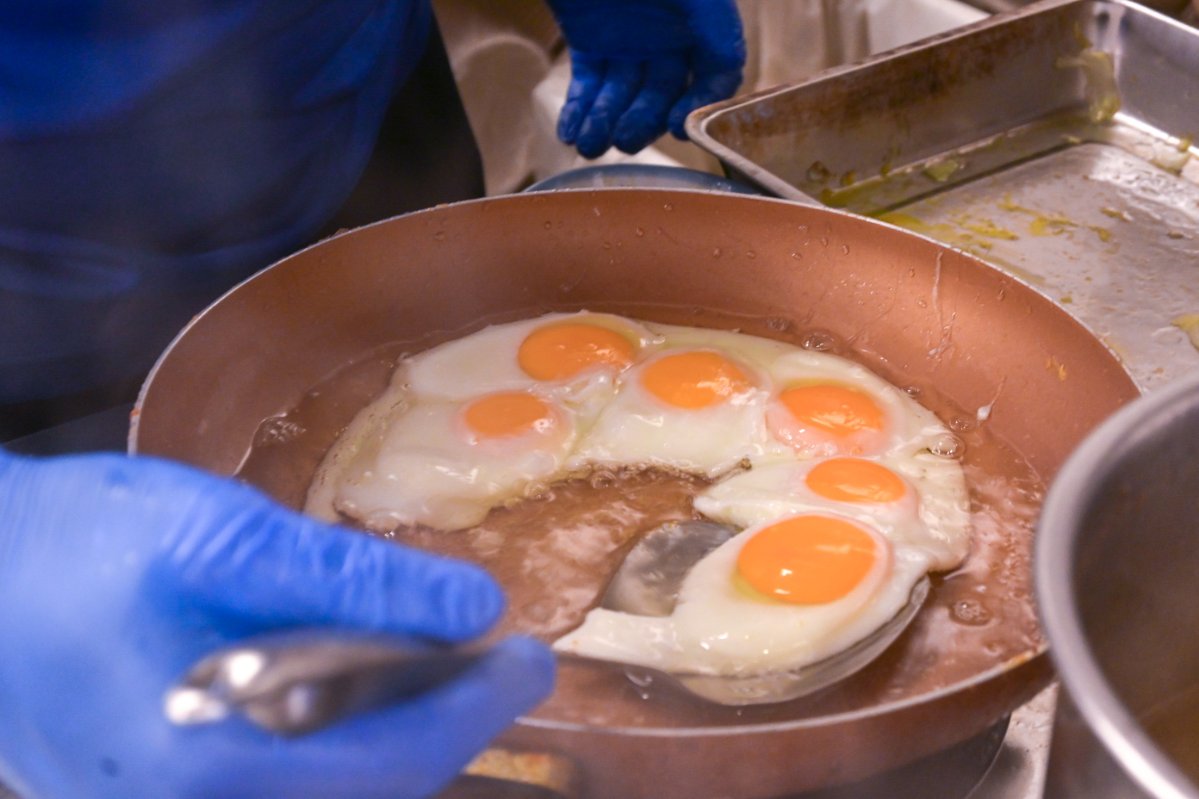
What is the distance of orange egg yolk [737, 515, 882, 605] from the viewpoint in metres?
1.19

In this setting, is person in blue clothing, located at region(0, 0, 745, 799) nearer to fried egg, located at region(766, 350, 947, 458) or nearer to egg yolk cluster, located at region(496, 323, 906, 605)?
egg yolk cluster, located at region(496, 323, 906, 605)

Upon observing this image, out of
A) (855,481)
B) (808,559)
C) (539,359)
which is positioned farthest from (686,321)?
(808,559)

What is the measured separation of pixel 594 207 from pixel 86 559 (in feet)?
3.33

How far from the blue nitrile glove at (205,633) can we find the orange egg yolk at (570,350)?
809 mm

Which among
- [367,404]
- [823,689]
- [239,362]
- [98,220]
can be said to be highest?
[98,220]

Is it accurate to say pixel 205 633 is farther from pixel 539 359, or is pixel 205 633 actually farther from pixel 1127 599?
pixel 539 359

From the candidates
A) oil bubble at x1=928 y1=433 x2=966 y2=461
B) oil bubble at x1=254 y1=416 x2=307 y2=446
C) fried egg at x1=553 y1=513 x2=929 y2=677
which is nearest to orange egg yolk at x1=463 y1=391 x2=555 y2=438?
oil bubble at x1=254 y1=416 x2=307 y2=446

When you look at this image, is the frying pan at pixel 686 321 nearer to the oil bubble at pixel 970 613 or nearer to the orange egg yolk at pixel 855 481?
the oil bubble at pixel 970 613

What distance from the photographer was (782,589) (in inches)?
47.1

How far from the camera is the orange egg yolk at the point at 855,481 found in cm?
134

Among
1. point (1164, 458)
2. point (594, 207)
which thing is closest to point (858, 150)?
point (594, 207)

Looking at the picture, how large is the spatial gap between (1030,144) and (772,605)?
1.77 meters

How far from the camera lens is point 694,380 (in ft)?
5.01

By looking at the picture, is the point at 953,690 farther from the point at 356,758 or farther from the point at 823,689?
the point at 356,758
